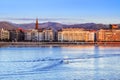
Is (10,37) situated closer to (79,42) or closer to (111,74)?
(79,42)

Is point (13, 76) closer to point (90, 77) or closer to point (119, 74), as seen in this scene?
point (90, 77)

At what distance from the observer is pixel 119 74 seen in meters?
30.7

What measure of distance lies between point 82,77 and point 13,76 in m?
4.08

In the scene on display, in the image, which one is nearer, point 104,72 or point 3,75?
point 3,75

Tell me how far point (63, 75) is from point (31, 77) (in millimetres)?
2409

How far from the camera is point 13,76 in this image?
96.0 feet

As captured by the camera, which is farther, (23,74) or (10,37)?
(10,37)

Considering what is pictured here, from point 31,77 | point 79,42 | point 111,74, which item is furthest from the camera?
point 79,42

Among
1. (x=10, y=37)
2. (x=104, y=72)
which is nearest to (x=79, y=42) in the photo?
(x=10, y=37)

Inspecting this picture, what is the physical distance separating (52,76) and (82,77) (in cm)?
191

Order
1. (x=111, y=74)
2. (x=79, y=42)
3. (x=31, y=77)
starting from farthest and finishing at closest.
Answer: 1. (x=79, y=42)
2. (x=111, y=74)
3. (x=31, y=77)

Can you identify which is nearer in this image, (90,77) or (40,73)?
(90,77)

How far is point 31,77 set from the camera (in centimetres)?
2894

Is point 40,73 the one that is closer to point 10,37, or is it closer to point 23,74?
point 23,74
